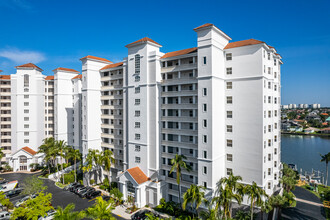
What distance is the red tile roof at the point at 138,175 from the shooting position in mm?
39134

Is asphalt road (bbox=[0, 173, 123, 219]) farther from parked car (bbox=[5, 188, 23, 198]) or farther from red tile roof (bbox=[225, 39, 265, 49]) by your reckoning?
red tile roof (bbox=[225, 39, 265, 49])

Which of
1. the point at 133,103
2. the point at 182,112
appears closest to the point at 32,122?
the point at 133,103

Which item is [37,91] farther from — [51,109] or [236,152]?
[236,152]

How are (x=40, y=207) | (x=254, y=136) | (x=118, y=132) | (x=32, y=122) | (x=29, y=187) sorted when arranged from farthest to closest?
(x=32, y=122), (x=118, y=132), (x=29, y=187), (x=254, y=136), (x=40, y=207)

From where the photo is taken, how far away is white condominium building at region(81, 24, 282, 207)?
33.5 meters

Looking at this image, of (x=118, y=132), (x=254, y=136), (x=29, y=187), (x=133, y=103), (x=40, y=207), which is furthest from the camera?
(x=118, y=132)

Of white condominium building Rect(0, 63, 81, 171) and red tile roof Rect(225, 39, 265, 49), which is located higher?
red tile roof Rect(225, 39, 265, 49)

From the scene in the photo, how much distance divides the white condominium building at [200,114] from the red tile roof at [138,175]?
204 mm

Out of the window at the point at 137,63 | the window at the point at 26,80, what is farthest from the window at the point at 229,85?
the window at the point at 26,80

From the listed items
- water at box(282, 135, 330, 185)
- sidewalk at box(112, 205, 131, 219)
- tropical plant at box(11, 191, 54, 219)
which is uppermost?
tropical plant at box(11, 191, 54, 219)

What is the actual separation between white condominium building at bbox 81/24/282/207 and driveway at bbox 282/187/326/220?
521 centimetres

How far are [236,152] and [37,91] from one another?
6680cm

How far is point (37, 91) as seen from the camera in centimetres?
6794

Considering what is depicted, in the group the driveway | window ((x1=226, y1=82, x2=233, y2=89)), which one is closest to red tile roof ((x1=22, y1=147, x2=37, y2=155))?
window ((x1=226, y1=82, x2=233, y2=89))
